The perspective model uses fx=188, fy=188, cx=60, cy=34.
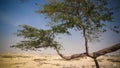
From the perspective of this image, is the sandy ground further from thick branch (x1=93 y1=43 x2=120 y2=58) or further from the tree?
thick branch (x1=93 y1=43 x2=120 y2=58)

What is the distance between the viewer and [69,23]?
257 centimetres

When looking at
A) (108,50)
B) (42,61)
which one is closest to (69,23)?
(108,50)

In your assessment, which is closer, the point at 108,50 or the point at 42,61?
the point at 108,50

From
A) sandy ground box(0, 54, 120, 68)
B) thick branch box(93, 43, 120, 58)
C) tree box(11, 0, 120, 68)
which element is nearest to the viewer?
thick branch box(93, 43, 120, 58)

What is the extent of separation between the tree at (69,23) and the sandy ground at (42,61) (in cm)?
25

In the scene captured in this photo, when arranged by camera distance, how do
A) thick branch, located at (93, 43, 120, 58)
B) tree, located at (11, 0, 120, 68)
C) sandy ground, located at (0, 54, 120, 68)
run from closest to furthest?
1. thick branch, located at (93, 43, 120, 58)
2. tree, located at (11, 0, 120, 68)
3. sandy ground, located at (0, 54, 120, 68)

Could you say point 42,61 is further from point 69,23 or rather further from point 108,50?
point 108,50

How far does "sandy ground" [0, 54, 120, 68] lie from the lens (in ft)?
9.38

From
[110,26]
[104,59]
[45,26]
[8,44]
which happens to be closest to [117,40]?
[110,26]

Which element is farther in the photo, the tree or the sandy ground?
the sandy ground

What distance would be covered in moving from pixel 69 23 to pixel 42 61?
1.06 m

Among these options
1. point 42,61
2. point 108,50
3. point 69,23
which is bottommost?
point 42,61

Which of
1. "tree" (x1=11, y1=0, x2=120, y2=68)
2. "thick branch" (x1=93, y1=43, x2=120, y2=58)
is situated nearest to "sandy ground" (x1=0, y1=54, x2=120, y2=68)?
"tree" (x1=11, y1=0, x2=120, y2=68)

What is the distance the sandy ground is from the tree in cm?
25
